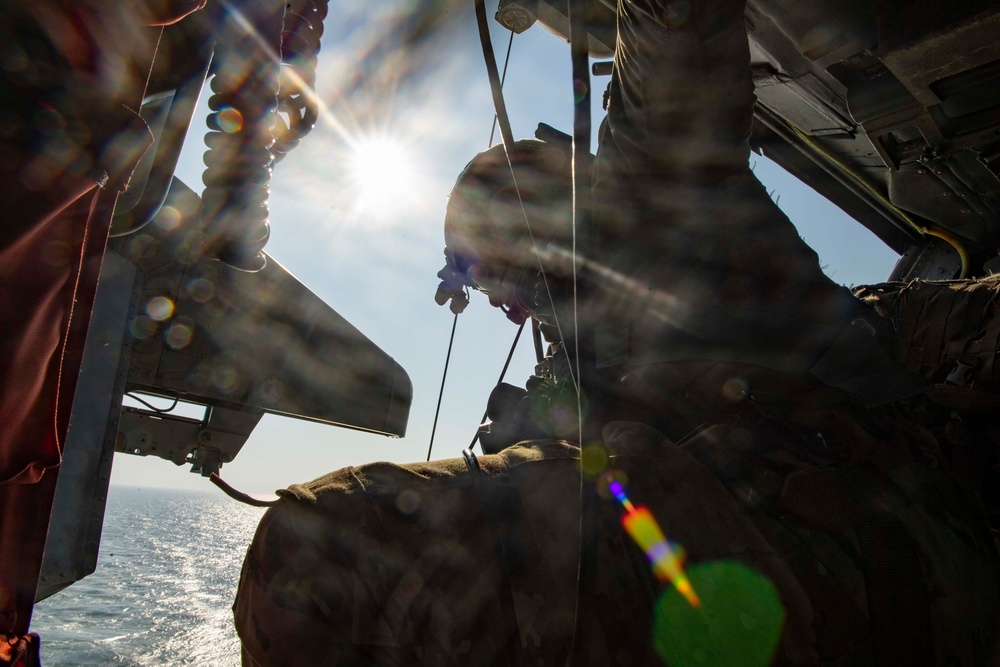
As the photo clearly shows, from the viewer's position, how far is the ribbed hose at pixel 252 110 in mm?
2797

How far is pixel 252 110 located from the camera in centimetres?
300

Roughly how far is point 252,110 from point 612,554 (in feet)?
A: 9.10

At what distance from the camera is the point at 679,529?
1159 millimetres

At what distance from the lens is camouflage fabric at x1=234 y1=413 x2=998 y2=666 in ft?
3.13

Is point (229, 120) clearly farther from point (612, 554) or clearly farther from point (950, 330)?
point (950, 330)

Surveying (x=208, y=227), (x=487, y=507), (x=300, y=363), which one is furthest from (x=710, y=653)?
(x=300, y=363)

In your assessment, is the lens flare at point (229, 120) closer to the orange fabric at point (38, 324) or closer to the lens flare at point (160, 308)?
the lens flare at point (160, 308)

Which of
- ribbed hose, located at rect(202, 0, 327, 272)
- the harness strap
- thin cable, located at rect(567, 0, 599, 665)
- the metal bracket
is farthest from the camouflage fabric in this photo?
the metal bracket

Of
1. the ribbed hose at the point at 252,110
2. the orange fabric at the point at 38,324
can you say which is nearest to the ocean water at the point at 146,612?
the ribbed hose at the point at 252,110

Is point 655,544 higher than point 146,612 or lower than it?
higher

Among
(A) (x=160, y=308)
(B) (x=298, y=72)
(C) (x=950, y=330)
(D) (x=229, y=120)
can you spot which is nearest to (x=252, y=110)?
(D) (x=229, y=120)

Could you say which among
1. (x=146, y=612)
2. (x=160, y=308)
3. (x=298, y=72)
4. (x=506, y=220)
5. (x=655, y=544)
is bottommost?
(x=146, y=612)

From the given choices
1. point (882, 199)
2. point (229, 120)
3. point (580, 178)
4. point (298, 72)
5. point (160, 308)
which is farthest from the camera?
point (160, 308)

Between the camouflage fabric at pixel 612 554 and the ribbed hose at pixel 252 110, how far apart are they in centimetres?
237
